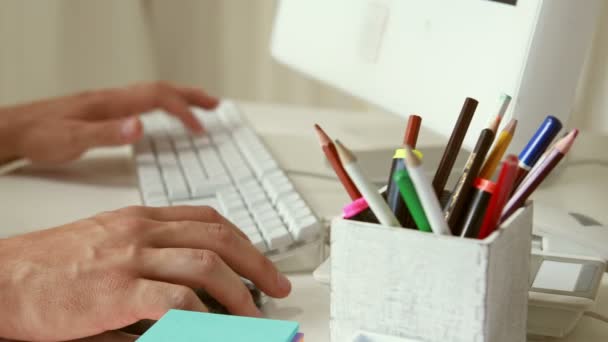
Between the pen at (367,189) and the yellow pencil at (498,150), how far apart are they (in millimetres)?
64

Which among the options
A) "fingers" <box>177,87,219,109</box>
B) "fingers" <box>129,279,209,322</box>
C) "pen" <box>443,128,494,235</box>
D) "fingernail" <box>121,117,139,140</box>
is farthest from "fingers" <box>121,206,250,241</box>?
"fingers" <box>177,87,219,109</box>

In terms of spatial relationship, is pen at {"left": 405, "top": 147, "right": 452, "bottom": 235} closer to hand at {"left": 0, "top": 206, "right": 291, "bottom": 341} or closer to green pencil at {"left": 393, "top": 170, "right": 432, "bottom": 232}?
green pencil at {"left": 393, "top": 170, "right": 432, "bottom": 232}

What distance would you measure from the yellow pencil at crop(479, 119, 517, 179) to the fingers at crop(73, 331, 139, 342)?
0.25 meters

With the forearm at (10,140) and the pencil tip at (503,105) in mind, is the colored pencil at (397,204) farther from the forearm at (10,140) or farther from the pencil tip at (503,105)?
the forearm at (10,140)

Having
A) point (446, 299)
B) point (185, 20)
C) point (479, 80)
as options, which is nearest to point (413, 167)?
point (446, 299)

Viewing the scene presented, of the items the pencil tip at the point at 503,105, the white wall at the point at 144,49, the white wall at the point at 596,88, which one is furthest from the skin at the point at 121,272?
the white wall at the point at 144,49

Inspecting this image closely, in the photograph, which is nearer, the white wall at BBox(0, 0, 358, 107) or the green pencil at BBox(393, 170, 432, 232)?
the green pencil at BBox(393, 170, 432, 232)

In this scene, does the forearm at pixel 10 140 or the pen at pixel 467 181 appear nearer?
the pen at pixel 467 181

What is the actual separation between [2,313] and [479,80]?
45cm

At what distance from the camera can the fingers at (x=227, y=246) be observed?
1.94 feet

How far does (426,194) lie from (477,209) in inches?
1.7

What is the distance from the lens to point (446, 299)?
18.0 inches

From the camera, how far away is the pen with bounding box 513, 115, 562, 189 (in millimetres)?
475

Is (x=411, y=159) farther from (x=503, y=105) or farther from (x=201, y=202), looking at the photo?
(x=201, y=202)
